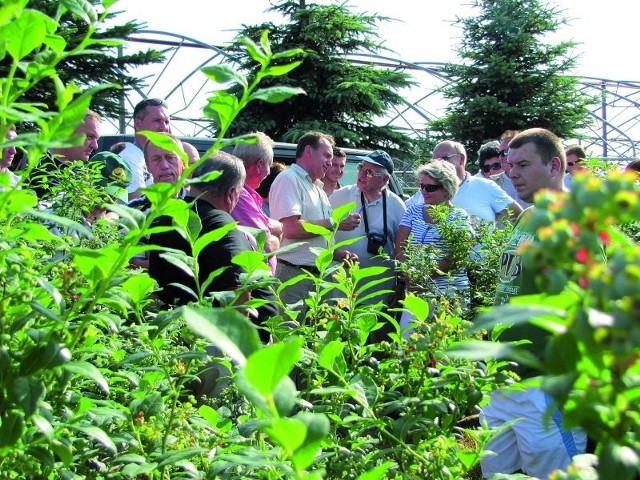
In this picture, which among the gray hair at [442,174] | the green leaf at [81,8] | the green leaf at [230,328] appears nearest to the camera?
the green leaf at [230,328]

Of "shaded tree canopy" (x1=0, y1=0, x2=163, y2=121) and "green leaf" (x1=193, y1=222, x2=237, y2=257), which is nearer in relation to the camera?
"green leaf" (x1=193, y1=222, x2=237, y2=257)

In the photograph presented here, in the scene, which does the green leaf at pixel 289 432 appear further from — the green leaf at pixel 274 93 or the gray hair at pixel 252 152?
the gray hair at pixel 252 152

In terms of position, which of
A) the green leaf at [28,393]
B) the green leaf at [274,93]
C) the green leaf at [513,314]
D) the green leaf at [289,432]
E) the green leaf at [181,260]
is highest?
the green leaf at [274,93]

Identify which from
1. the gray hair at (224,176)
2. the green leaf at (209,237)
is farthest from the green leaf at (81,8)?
the gray hair at (224,176)

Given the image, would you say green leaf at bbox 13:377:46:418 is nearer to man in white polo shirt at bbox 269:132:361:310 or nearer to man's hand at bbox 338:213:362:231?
man in white polo shirt at bbox 269:132:361:310

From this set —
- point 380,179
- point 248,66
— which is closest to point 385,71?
point 248,66

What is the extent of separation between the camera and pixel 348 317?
198 centimetres

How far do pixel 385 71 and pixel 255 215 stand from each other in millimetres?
18269

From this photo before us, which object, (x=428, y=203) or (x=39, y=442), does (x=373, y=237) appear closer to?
(x=428, y=203)

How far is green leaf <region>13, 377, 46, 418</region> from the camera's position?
1.03 m

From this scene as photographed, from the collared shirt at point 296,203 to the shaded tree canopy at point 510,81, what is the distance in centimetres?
1783

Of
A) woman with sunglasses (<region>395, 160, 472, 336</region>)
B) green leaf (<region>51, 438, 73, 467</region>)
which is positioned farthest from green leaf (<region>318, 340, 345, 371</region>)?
woman with sunglasses (<region>395, 160, 472, 336</region>)

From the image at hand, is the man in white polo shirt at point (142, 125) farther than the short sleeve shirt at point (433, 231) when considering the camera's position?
Yes

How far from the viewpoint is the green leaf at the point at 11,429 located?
1.06m
